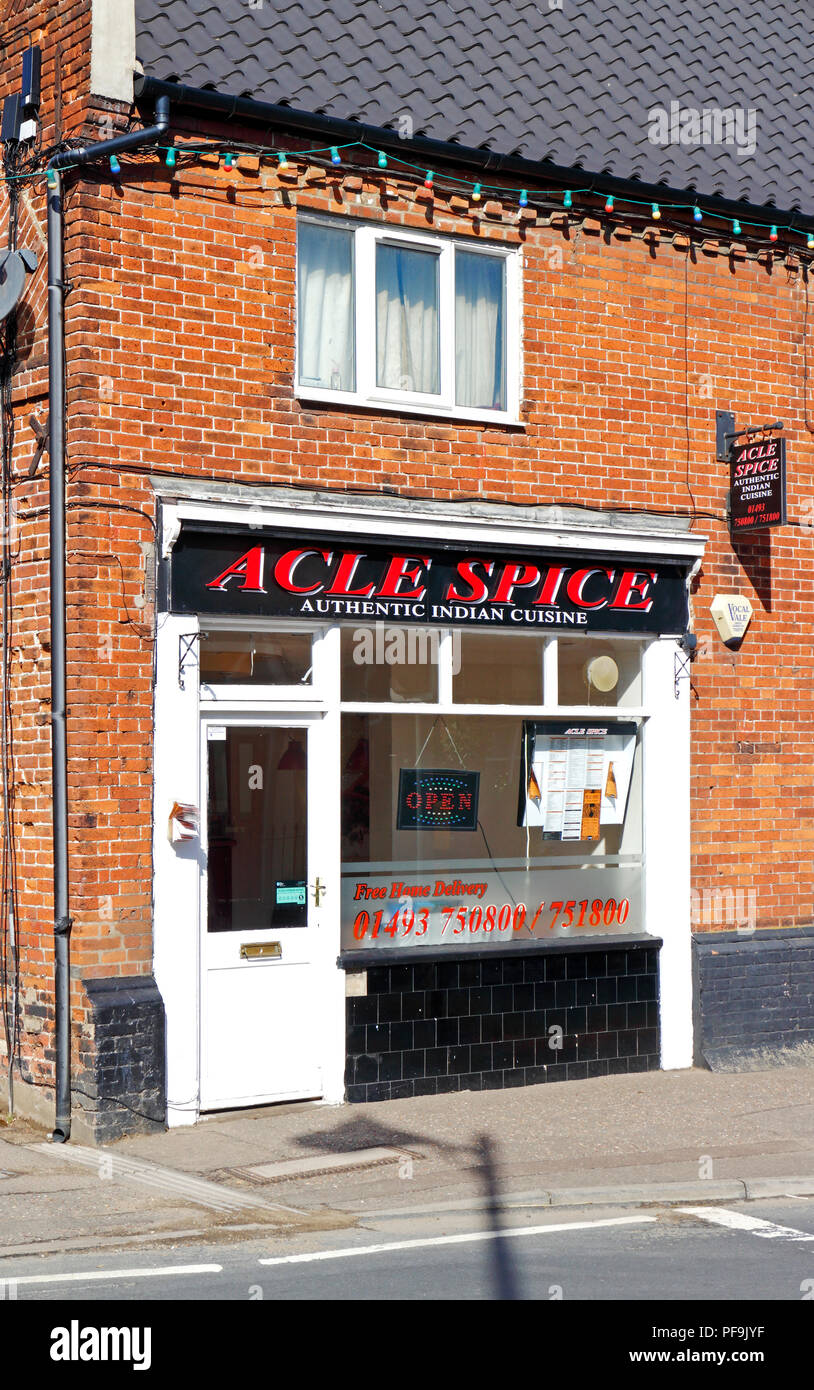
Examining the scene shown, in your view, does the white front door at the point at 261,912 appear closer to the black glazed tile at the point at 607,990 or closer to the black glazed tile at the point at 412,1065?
the black glazed tile at the point at 412,1065

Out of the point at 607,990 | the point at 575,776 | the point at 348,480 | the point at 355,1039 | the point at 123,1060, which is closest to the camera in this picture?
the point at 123,1060

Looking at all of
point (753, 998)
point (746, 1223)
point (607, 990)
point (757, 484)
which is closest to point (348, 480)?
point (757, 484)

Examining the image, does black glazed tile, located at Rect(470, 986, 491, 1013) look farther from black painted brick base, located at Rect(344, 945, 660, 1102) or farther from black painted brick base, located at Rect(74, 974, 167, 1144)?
black painted brick base, located at Rect(74, 974, 167, 1144)

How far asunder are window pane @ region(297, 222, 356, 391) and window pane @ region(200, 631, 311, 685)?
1.68 meters

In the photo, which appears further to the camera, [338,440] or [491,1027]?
[491,1027]

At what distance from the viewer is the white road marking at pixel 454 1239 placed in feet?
22.9

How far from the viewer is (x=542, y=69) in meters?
11.8

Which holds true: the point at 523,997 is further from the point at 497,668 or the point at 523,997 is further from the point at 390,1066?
the point at 497,668

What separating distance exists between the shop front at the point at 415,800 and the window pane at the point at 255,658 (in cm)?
2

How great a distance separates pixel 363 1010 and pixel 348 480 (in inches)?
134

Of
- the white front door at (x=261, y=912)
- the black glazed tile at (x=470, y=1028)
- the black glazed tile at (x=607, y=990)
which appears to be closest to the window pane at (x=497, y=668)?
the white front door at (x=261, y=912)

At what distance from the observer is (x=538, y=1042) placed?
436 inches

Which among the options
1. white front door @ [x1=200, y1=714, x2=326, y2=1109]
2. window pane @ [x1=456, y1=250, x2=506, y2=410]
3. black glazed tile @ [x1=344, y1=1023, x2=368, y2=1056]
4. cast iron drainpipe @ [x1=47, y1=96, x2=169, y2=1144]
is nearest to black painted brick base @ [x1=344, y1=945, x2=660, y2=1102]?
black glazed tile @ [x1=344, y1=1023, x2=368, y2=1056]
